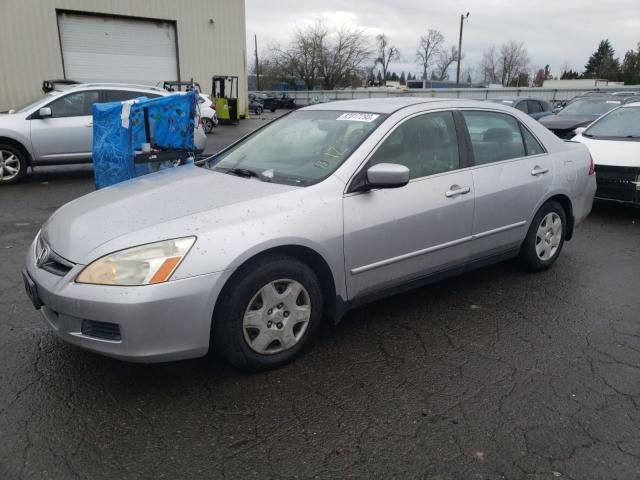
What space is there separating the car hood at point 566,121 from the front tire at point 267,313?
35.7 feet

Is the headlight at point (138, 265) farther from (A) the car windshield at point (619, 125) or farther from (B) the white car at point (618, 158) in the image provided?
A: (A) the car windshield at point (619, 125)

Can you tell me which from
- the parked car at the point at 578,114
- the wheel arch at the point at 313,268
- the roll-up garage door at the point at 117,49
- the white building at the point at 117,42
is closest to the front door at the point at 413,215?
the wheel arch at the point at 313,268

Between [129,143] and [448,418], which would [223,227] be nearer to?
[448,418]

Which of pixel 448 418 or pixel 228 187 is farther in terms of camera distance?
pixel 228 187

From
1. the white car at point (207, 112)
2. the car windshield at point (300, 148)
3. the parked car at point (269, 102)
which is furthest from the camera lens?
the parked car at point (269, 102)

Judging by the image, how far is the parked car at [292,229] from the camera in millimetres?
2646

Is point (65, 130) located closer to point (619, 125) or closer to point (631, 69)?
point (619, 125)

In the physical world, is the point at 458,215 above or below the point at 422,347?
above

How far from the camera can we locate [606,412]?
2.72m

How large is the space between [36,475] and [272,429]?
1.05 meters

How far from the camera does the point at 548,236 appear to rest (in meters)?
4.71

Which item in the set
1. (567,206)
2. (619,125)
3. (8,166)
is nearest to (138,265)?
(567,206)

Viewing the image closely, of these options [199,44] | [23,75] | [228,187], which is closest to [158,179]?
[228,187]

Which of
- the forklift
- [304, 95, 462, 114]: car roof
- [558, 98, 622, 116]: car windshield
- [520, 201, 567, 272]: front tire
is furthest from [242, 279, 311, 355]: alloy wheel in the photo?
the forklift
